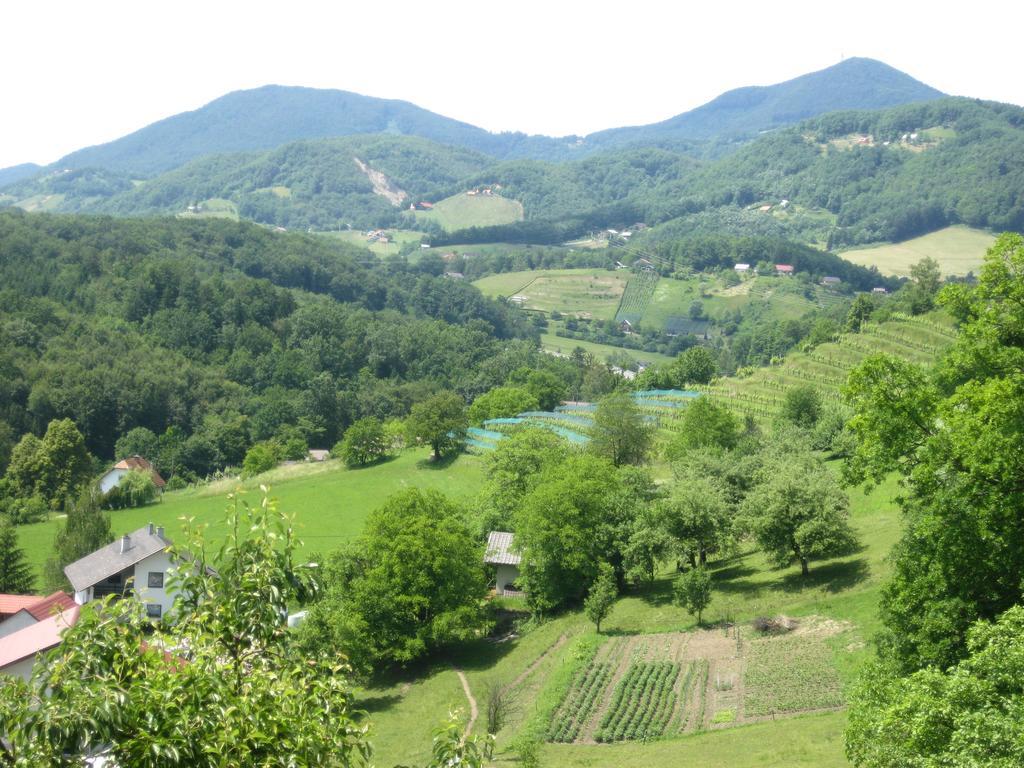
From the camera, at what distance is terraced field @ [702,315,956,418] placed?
7888 cm

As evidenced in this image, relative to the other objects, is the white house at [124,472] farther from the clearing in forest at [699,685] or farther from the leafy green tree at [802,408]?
the clearing in forest at [699,685]

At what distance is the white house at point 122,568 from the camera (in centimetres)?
4734

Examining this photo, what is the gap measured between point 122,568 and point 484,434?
39.7 metres

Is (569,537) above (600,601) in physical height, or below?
above

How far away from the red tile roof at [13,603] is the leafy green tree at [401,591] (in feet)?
43.5

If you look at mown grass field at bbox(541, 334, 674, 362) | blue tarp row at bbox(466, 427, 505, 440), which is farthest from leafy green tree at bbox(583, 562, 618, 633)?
mown grass field at bbox(541, 334, 674, 362)

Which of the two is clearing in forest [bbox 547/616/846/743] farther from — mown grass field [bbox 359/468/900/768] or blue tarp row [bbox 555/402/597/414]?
blue tarp row [bbox 555/402/597/414]

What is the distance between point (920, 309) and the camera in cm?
9400

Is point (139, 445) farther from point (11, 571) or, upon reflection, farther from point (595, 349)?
point (595, 349)

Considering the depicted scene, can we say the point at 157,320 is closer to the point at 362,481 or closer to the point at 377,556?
the point at 362,481

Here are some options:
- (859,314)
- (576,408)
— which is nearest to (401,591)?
(576,408)

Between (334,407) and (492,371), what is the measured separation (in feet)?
83.5

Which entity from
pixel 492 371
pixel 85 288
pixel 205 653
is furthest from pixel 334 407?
pixel 205 653

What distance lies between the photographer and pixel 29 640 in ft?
119
